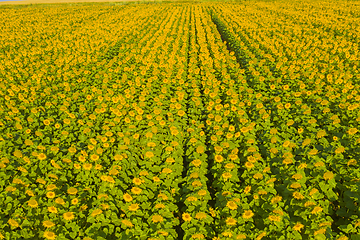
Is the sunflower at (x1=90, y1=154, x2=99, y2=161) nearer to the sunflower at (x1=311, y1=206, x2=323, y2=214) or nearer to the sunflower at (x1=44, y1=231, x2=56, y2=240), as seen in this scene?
the sunflower at (x1=44, y1=231, x2=56, y2=240)

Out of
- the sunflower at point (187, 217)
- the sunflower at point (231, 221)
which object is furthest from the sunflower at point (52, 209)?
the sunflower at point (231, 221)

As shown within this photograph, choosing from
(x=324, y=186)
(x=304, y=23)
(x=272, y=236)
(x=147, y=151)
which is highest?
(x=304, y=23)

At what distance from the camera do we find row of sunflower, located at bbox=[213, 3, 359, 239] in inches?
138

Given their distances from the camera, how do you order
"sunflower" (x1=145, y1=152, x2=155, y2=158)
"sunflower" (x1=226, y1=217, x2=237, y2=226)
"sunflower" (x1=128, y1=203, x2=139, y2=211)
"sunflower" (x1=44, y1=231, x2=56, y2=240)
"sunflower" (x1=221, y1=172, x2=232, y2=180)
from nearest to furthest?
"sunflower" (x1=44, y1=231, x2=56, y2=240), "sunflower" (x1=226, y1=217, x2=237, y2=226), "sunflower" (x1=128, y1=203, x2=139, y2=211), "sunflower" (x1=221, y1=172, x2=232, y2=180), "sunflower" (x1=145, y1=152, x2=155, y2=158)

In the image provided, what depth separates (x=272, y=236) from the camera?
128 inches

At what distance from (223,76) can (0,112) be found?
8.13m

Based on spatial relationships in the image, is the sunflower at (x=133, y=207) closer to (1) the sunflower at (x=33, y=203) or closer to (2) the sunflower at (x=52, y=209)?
(2) the sunflower at (x=52, y=209)

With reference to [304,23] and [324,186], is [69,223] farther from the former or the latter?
[304,23]

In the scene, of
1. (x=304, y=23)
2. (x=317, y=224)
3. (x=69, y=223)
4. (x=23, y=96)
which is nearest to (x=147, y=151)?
(x=69, y=223)

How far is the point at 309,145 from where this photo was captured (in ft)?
16.4

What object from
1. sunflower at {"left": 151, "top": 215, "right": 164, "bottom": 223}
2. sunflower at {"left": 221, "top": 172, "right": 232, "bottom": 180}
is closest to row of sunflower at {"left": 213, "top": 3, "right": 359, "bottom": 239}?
sunflower at {"left": 221, "top": 172, "right": 232, "bottom": 180}

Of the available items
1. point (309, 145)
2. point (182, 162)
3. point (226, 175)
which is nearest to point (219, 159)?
point (226, 175)

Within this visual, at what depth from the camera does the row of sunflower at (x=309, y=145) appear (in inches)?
138

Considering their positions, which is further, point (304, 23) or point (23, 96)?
point (304, 23)
